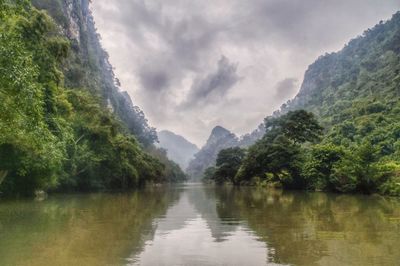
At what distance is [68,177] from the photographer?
43125 millimetres

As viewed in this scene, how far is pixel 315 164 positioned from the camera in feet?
138

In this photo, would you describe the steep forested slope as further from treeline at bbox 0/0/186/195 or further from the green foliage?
treeline at bbox 0/0/186/195

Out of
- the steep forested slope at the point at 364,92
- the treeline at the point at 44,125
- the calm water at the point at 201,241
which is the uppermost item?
the steep forested slope at the point at 364,92

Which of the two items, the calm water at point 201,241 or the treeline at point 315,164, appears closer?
the calm water at point 201,241

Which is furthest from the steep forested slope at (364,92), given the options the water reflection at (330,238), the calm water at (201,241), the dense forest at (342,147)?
the calm water at (201,241)

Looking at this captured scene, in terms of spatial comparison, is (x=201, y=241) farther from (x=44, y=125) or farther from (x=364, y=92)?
(x=364, y=92)

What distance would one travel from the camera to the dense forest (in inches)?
1366

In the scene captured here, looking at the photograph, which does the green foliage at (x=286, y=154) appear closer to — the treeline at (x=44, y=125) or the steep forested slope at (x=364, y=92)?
the steep forested slope at (x=364, y=92)

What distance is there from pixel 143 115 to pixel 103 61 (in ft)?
93.2

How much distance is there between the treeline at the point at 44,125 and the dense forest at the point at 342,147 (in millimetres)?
20451

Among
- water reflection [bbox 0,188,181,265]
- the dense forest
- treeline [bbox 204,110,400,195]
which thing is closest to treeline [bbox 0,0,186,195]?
water reflection [bbox 0,188,181,265]

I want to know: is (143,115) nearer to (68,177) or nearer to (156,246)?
(68,177)

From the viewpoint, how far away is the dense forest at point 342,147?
34688 millimetres

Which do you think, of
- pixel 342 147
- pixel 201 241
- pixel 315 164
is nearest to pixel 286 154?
pixel 315 164
